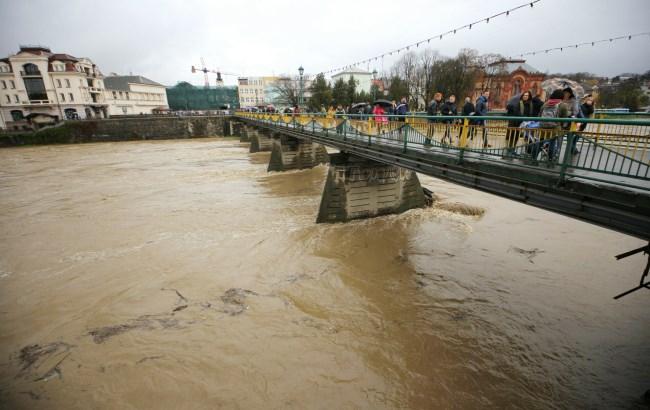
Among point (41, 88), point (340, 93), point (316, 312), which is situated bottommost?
point (316, 312)

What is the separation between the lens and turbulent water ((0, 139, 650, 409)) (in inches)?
197

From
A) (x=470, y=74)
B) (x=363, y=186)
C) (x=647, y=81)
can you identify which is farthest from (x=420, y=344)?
(x=470, y=74)

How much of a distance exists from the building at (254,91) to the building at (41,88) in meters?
44.6

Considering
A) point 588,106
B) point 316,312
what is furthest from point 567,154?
point 316,312

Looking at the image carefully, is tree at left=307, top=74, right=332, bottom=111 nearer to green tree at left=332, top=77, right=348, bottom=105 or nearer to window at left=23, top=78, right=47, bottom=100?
green tree at left=332, top=77, right=348, bottom=105

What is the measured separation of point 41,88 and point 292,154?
51595 millimetres

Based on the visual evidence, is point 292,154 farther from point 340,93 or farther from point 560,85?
point 340,93

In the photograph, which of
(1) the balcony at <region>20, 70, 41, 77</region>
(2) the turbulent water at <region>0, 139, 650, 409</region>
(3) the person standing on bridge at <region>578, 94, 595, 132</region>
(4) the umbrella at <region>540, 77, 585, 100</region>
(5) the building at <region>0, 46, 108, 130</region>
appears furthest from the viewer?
(1) the balcony at <region>20, 70, 41, 77</region>

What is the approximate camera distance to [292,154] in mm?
21469

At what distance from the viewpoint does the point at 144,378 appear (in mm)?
5145

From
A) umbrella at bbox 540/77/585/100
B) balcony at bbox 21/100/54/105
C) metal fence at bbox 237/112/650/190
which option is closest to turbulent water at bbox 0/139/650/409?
metal fence at bbox 237/112/650/190

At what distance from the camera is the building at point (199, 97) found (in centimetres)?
8644

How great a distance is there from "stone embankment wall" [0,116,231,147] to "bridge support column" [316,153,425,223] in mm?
40518

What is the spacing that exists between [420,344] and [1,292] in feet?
33.7
